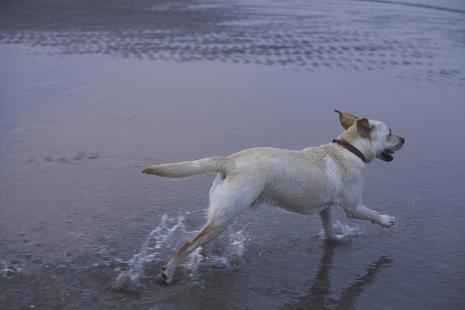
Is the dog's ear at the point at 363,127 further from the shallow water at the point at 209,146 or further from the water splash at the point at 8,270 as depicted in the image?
the water splash at the point at 8,270

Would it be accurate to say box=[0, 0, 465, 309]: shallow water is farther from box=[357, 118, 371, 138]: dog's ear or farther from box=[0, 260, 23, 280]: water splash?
box=[357, 118, 371, 138]: dog's ear

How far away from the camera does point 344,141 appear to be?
690 cm

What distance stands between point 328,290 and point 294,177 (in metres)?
0.97

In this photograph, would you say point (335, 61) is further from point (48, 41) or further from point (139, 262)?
point (139, 262)

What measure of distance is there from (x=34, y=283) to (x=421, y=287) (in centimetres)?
301

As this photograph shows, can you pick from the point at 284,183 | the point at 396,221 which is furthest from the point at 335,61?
the point at 284,183

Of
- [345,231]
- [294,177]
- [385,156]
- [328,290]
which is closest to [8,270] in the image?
[294,177]

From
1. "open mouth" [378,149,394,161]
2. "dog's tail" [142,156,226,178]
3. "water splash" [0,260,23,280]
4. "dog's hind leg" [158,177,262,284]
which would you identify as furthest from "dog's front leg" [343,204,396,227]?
"water splash" [0,260,23,280]

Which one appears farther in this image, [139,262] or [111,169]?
[111,169]

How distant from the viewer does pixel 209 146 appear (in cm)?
918

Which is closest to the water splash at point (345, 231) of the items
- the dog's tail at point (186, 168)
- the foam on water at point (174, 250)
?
the foam on water at point (174, 250)

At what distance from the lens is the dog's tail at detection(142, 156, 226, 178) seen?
598cm

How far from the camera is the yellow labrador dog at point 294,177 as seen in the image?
235 inches

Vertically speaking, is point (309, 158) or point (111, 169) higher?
point (309, 158)
